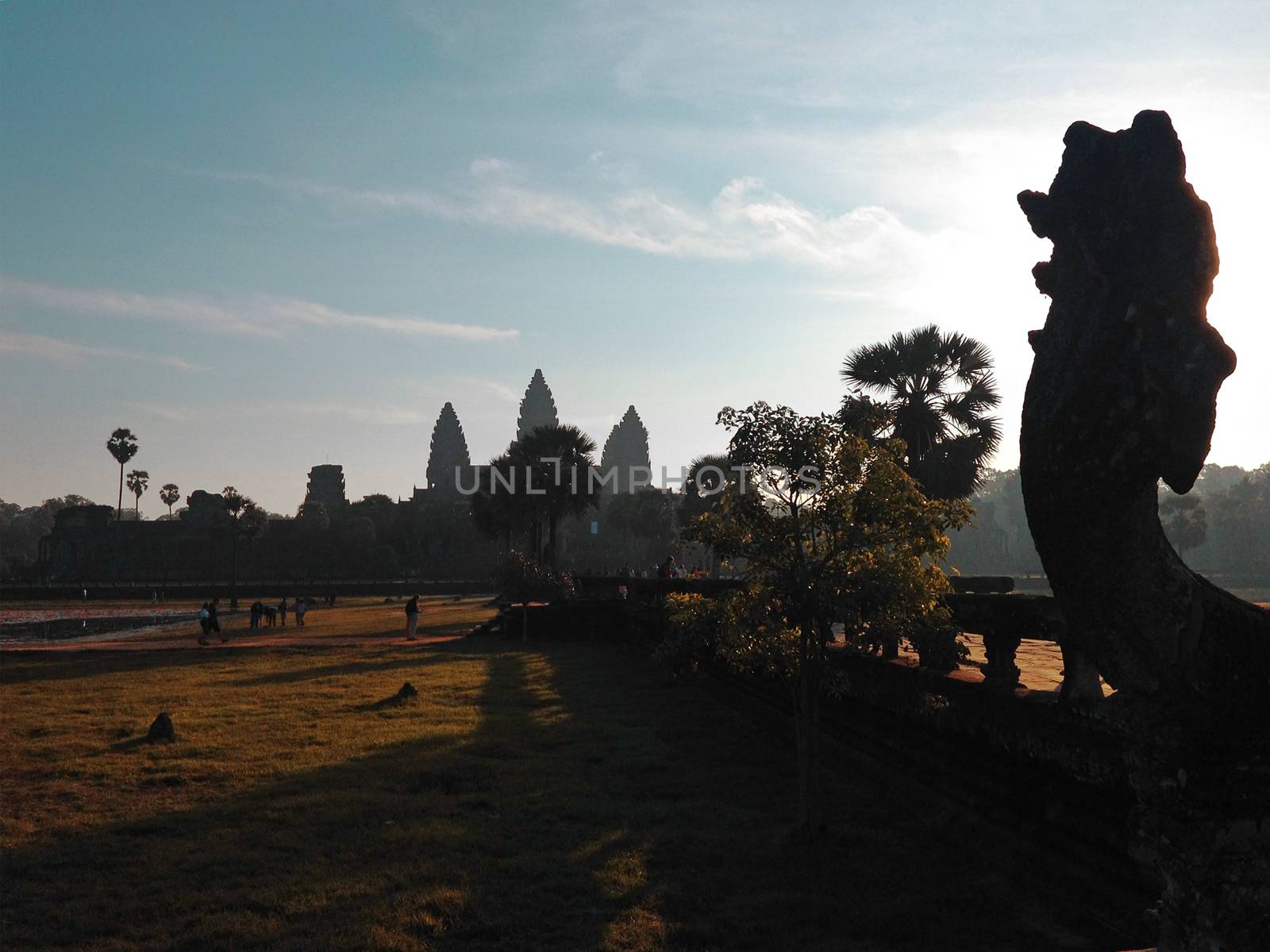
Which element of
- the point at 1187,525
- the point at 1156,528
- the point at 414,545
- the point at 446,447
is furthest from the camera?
the point at 446,447

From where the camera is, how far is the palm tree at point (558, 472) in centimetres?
4428

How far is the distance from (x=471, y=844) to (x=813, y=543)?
3666 millimetres

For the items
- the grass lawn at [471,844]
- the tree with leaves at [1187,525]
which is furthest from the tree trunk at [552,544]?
the tree with leaves at [1187,525]

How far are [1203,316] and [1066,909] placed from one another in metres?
4.04

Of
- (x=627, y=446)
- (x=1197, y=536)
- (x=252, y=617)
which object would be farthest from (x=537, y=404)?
(x=252, y=617)

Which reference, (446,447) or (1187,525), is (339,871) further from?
(446,447)

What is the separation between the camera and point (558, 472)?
44.1 m

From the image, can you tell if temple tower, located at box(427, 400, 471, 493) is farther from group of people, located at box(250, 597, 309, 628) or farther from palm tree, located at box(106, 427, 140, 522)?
group of people, located at box(250, 597, 309, 628)

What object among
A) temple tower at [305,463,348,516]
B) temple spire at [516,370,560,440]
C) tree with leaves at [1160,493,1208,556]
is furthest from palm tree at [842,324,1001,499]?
temple spire at [516,370,560,440]

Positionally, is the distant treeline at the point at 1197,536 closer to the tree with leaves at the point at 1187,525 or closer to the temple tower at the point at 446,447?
the tree with leaves at the point at 1187,525

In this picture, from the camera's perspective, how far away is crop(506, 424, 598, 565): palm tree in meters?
44.3

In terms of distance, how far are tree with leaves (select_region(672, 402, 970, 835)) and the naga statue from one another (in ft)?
13.5

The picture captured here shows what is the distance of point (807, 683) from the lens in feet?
26.3

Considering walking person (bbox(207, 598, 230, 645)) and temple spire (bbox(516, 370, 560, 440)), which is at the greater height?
temple spire (bbox(516, 370, 560, 440))
